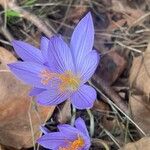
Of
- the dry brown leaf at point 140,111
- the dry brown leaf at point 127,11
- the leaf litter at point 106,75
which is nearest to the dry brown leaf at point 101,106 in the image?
the leaf litter at point 106,75

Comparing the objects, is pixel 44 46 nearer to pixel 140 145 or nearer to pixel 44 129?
pixel 44 129

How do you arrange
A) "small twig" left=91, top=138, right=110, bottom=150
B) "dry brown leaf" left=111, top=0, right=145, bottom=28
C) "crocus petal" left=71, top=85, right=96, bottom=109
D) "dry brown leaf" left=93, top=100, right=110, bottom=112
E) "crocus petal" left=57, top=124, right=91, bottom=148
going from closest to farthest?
"crocus petal" left=71, top=85, right=96, bottom=109 → "crocus petal" left=57, top=124, right=91, bottom=148 → "small twig" left=91, top=138, right=110, bottom=150 → "dry brown leaf" left=93, top=100, right=110, bottom=112 → "dry brown leaf" left=111, top=0, right=145, bottom=28

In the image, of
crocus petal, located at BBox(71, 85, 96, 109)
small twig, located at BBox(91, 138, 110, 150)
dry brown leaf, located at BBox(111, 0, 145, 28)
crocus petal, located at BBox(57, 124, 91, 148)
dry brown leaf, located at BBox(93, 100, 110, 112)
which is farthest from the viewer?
dry brown leaf, located at BBox(111, 0, 145, 28)

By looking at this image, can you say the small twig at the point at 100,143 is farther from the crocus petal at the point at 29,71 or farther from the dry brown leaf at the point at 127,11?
the dry brown leaf at the point at 127,11

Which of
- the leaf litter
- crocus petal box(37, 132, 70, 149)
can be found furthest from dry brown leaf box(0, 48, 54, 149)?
crocus petal box(37, 132, 70, 149)

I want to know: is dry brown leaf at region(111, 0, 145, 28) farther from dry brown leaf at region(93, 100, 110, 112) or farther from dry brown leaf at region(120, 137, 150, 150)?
dry brown leaf at region(120, 137, 150, 150)

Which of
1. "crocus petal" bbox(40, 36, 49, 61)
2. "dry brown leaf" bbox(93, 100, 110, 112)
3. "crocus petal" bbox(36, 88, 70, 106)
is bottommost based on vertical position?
"dry brown leaf" bbox(93, 100, 110, 112)
